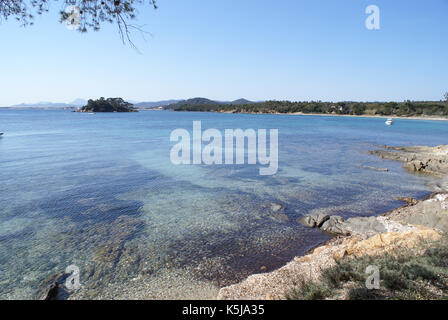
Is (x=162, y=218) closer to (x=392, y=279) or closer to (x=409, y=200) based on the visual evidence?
(x=392, y=279)

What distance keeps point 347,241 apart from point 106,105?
188m

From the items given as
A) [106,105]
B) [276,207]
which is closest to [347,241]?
[276,207]

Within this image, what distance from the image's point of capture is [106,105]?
17325cm

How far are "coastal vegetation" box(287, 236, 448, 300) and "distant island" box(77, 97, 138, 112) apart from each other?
185 meters

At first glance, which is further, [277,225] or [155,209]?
[155,209]

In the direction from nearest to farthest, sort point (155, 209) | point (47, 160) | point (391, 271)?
point (391, 271) < point (155, 209) < point (47, 160)

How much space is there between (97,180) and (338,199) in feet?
51.0

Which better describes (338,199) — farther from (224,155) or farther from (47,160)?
(47,160)

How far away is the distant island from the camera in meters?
167

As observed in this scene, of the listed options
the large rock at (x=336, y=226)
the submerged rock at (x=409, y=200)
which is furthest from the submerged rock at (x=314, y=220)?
the submerged rock at (x=409, y=200)

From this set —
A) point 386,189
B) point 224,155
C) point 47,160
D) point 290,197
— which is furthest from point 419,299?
point 47,160

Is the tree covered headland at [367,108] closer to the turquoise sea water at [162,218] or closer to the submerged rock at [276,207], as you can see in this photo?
the turquoise sea water at [162,218]

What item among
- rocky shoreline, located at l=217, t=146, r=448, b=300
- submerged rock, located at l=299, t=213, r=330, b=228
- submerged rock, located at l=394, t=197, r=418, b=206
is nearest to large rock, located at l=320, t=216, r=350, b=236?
rocky shoreline, located at l=217, t=146, r=448, b=300

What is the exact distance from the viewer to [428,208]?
1103 cm
